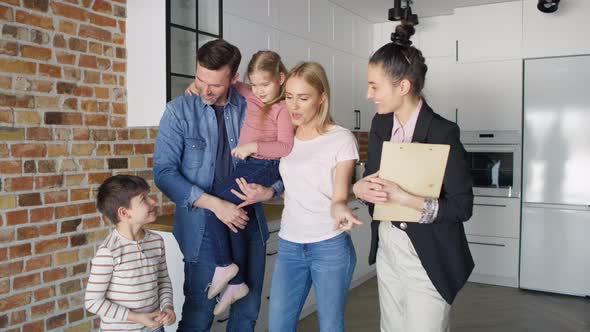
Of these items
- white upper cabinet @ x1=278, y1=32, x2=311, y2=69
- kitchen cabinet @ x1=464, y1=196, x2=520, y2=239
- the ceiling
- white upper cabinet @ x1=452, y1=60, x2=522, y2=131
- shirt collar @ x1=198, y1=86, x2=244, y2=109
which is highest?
the ceiling

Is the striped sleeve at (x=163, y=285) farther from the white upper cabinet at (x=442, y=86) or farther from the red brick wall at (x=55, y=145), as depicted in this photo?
the white upper cabinet at (x=442, y=86)

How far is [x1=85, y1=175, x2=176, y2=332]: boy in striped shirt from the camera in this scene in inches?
68.2

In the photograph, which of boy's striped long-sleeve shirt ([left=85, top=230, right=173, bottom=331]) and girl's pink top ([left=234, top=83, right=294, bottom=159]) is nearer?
boy's striped long-sleeve shirt ([left=85, top=230, right=173, bottom=331])

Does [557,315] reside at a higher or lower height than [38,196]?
lower

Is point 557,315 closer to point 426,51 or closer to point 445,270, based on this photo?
point 426,51

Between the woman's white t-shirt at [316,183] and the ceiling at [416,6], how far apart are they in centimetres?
320

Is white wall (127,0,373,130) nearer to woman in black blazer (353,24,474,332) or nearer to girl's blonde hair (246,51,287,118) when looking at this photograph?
girl's blonde hair (246,51,287,118)

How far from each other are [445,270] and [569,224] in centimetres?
355

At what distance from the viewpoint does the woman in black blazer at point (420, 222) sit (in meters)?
1.56

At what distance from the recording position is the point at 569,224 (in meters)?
4.53

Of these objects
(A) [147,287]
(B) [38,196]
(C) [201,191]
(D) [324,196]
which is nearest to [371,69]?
(D) [324,196]

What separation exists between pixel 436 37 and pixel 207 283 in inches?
160

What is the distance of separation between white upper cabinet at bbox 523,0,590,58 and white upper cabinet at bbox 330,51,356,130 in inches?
64.1

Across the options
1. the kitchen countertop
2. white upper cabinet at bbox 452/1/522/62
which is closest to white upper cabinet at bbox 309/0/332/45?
white upper cabinet at bbox 452/1/522/62
